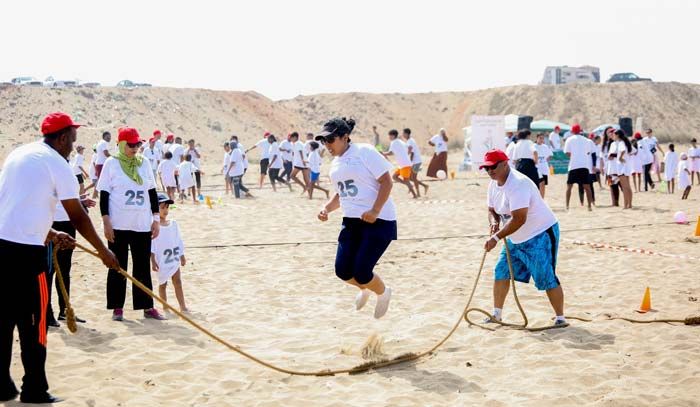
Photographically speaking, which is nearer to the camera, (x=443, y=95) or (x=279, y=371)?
(x=279, y=371)

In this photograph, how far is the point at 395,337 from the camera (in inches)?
269

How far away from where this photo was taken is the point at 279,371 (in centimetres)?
564

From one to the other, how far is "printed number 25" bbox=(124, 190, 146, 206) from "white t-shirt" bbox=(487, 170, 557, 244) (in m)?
3.23

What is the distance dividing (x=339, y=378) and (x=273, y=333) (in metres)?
1.57

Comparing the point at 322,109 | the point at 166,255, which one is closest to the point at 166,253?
the point at 166,255

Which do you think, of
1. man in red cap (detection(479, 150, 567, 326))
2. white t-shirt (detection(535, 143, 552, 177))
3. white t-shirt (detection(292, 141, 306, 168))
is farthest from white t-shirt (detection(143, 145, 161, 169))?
man in red cap (detection(479, 150, 567, 326))

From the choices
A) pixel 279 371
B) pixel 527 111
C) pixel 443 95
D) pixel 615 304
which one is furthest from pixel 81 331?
pixel 443 95

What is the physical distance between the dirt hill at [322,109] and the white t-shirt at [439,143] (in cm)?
3394

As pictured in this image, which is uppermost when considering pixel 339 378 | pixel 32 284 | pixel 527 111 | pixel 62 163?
pixel 527 111

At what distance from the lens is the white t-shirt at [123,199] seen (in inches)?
280

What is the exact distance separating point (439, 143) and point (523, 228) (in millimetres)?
19552

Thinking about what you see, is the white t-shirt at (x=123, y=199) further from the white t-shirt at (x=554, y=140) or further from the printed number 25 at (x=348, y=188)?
the white t-shirt at (x=554, y=140)

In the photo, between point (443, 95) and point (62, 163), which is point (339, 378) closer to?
point (62, 163)

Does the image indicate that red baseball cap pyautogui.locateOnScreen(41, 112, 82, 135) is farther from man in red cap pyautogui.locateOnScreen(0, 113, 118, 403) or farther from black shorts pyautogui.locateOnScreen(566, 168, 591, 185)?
black shorts pyautogui.locateOnScreen(566, 168, 591, 185)
